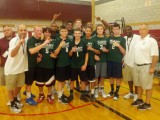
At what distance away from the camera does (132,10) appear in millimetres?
9117

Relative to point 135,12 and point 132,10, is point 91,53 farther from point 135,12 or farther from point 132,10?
point 132,10

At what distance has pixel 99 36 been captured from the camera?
4840 millimetres

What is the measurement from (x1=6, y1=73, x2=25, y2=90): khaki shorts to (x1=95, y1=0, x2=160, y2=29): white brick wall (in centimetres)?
584

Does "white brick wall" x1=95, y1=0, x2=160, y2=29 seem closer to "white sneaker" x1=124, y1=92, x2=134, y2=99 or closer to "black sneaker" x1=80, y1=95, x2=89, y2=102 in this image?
"white sneaker" x1=124, y1=92, x2=134, y2=99

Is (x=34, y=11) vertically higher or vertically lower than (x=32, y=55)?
higher

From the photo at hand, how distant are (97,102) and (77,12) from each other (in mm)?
7248

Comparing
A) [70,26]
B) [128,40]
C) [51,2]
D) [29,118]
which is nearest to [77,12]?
[51,2]

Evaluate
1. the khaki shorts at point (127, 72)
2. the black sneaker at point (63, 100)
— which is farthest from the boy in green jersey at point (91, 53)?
the khaki shorts at point (127, 72)

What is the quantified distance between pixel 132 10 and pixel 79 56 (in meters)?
5.54

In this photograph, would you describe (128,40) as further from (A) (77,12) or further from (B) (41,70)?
(A) (77,12)

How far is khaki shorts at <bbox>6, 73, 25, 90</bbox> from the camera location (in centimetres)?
406

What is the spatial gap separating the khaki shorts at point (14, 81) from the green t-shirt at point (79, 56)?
45.6 inches

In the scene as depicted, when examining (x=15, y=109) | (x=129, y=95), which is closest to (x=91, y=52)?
(x=129, y=95)

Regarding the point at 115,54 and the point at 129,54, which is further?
the point at 115,54
